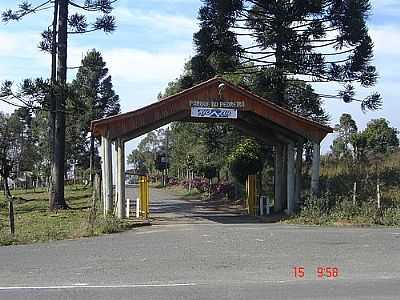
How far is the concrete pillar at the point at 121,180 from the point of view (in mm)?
22906

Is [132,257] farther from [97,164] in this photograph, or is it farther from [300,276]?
[97,164]

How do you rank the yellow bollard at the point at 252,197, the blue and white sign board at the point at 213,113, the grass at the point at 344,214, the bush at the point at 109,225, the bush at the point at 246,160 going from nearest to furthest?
the bush at the point at 109,225, the grass at the point at 344,214, the blue and white sign board at the point at 213,113, the yellow bollard at the point at 252,197, the bush at the point at 246,160

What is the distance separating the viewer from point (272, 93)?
31.2m

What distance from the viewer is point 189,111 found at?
2361cm

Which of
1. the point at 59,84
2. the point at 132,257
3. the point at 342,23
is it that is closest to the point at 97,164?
the point at 59,84

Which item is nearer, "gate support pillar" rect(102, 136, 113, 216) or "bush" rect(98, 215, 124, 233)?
"bush" rect(98, 215, 124, 233)

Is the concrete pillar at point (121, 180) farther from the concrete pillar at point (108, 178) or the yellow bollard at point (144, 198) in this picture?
the yellow bollard at point (144, 198)

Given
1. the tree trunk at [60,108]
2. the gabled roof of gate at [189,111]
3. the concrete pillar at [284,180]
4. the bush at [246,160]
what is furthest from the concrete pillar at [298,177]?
the tree trunk at [60,108]

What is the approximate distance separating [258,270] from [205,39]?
72.3ft

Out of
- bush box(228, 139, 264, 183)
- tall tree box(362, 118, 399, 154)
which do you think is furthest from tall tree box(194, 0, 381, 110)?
tall tree box(362, 118, 399, 154)

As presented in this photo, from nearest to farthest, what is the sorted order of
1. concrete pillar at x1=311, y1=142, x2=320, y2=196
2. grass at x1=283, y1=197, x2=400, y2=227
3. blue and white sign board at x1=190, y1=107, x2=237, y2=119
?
grass at x1=283, y1=197, x2=400, y2=227, blue and white sign board at x1=190, y1=107, x2=237, y2=119, concrete pillar at x1=311, y1=142, x2=320, y2=196

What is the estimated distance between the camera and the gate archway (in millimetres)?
23000
